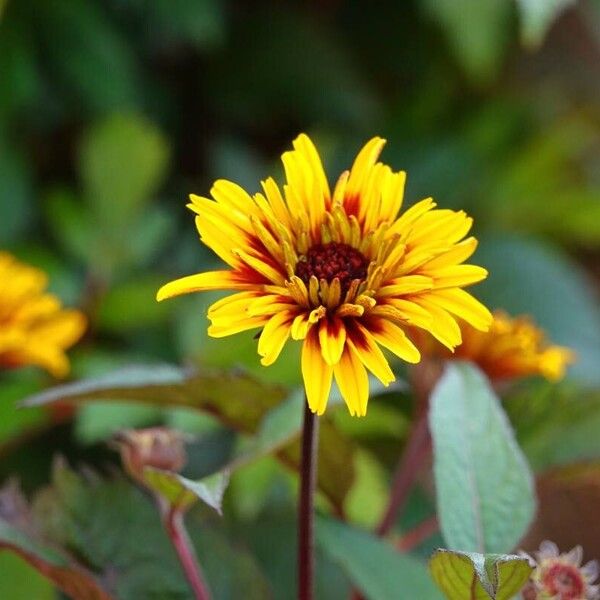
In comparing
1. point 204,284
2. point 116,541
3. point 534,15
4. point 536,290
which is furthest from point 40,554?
point 536,290

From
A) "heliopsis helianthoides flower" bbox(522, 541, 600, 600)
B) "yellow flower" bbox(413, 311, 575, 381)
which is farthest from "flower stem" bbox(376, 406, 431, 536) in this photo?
"heliopsis helianthoides flower" bbox(522, 541, 600, 600)

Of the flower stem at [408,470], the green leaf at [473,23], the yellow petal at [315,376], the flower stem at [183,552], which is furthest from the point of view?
the green leaf at [473,23]

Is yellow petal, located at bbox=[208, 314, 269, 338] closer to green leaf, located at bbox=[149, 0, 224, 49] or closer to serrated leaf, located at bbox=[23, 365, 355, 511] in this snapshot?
serrated leaf, located at bbox=[23, 365, 355, 511]

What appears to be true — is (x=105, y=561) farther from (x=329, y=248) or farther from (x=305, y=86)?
(x=305, y=86)

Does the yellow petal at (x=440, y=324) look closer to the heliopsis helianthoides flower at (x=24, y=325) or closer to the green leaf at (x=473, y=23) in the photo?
the heliopsis helianthoides flower at (x=24, y=325)

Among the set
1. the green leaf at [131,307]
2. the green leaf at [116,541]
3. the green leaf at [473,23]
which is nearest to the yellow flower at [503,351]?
→ the green leaf at [116,541]

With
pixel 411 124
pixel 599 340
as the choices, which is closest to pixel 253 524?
pixel 599 340

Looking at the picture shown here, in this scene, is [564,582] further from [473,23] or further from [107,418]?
[473,23]
